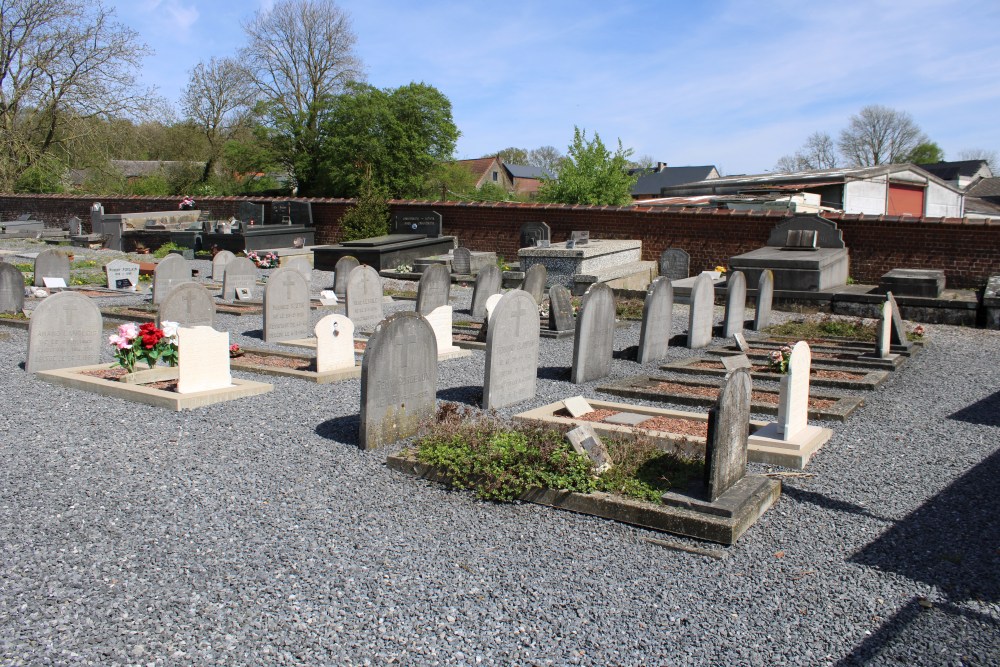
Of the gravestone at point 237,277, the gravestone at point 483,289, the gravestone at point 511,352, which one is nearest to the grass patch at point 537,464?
the gravestone at point 511,352

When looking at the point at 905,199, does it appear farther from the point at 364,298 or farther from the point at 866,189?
the point at 364,298

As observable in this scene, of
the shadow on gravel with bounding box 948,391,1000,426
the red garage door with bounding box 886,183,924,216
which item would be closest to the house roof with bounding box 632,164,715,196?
the red garage door with bounding box 886,183,924,216

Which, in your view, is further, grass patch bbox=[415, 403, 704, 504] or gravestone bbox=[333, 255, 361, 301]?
gravestone bbox=[333, 255, 361, 301]

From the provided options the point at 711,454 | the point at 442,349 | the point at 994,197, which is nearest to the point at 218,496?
the point at 711,454

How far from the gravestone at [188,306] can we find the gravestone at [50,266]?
764 cm

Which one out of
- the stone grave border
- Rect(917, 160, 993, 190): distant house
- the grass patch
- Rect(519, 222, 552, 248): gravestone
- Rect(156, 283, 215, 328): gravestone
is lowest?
the grass patch

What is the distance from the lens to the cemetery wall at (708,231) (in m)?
17.7

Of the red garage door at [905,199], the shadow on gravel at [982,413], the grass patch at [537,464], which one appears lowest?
the shadow on gravel at [982,413]

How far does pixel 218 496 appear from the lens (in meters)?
5.43

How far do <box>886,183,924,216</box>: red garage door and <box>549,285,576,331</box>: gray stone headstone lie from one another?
2379cm

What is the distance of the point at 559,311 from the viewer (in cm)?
1229

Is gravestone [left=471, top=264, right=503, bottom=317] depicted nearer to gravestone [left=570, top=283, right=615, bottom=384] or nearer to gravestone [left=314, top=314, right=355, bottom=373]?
gravestone [left=570, top=283, right=615, bottom=384]

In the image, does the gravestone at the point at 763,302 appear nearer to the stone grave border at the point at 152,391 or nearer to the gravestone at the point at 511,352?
the gravestone at the point at 511,352

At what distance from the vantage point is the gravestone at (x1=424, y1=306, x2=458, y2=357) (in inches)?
413
